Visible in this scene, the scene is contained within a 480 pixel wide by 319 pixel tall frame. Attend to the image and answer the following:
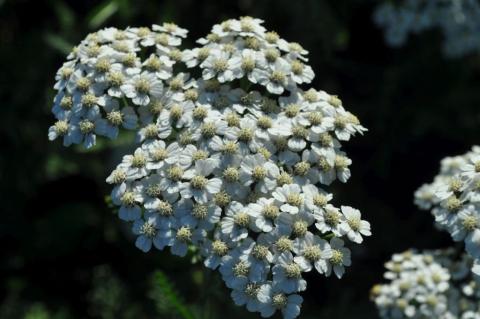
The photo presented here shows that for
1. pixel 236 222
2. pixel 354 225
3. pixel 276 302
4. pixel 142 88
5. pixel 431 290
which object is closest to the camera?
pixel 276 302

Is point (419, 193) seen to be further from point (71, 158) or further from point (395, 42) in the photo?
point (71, 158)

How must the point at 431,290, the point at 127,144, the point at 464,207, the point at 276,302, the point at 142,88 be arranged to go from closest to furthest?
the point at 276,302
the point at 464,207
the point at 142,88
the point at 431,290
the point at 127,144

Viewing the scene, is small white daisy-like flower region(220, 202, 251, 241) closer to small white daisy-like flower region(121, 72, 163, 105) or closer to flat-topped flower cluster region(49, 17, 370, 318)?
flat-topped flower cluster region(49, 17, 370, 318)

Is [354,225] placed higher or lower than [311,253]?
higher

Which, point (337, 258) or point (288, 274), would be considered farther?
point (337, 258)

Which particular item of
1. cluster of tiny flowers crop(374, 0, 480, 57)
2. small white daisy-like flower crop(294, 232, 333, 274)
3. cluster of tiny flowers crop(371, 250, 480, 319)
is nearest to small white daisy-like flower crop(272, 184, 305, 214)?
small white daisy-like flower crop(294, 232, 333, 274)

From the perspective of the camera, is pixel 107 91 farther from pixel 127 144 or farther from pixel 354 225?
pixel 127 144

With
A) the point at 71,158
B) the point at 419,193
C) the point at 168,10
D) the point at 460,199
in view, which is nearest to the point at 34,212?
the point at 71,158

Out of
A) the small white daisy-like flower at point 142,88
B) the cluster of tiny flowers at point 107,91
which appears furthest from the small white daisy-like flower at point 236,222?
the small white daisy-like flower at point 142,88

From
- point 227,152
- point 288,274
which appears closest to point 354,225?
point 288,274
